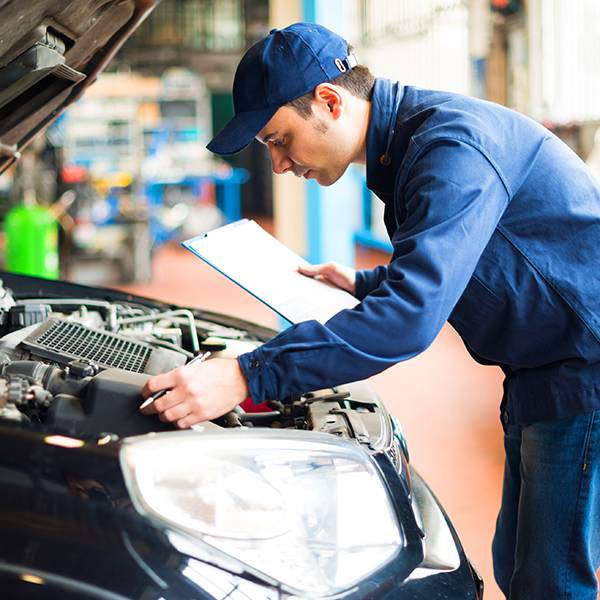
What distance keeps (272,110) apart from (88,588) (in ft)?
2.67

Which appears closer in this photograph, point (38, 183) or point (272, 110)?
point (272, 110)

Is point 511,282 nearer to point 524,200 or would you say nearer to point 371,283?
point 524,200

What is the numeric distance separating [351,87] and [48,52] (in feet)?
2.14

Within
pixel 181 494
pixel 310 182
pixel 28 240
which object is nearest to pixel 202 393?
pixel 181 494

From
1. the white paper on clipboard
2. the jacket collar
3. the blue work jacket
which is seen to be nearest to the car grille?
the white paper on clipboard

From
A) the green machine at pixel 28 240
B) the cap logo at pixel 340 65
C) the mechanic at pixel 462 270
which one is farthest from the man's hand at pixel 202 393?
the green machine at pixel 28 240

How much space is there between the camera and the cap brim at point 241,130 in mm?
1136

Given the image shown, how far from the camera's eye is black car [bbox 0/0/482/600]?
766 millimetres

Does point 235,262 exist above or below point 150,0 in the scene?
below

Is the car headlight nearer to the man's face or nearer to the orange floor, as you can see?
the man's face

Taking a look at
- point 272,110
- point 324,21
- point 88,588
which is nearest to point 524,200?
point 272,110

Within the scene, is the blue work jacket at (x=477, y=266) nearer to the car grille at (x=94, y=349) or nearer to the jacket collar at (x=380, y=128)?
the jacket collar at (x=380, y=128)

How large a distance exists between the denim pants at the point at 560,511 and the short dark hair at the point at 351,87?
2.36 feet

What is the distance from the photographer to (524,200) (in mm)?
1087
